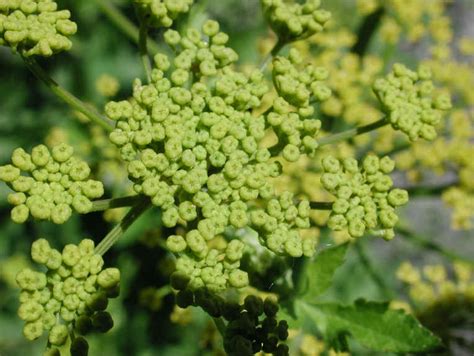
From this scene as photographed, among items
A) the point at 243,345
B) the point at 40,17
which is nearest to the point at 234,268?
the point at 243,345

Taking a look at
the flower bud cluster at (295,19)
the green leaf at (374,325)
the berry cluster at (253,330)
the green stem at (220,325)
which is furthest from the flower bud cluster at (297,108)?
the green leaf at (374,325)

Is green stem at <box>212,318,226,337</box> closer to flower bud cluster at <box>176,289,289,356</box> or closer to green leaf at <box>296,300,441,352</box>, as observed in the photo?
flower bud cluster at <box>176,289,289,356</box>

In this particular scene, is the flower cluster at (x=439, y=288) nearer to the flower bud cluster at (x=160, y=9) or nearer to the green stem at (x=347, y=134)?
the green stem at (x=347, y=134)

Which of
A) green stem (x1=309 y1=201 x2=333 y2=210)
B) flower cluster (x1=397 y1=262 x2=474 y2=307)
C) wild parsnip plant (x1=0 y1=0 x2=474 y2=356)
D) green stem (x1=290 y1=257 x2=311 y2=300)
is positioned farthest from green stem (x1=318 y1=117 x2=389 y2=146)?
flower cluster (x1=397 y1=262 x2=474 y2=307)

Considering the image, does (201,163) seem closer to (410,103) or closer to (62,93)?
(62,93)

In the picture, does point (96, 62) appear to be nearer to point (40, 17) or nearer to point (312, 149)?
point (40, 17)
